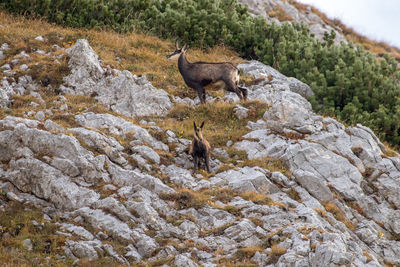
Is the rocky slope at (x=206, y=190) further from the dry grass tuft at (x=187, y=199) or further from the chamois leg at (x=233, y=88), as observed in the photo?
the chamois leg at (x=233, y=88)

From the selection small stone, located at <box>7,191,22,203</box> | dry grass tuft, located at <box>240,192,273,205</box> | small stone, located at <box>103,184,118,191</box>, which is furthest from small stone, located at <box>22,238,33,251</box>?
dry grass tuft, located at <box>240,192,273,205</box>

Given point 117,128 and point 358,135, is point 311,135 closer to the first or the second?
point 358,135

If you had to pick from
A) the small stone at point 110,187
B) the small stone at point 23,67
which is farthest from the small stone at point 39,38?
the small stone at point 110,187

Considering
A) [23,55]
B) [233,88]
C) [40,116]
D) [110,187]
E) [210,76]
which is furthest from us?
[23,55]

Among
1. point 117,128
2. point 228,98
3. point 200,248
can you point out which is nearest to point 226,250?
point 200,248

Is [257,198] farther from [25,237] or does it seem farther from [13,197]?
[13,197]

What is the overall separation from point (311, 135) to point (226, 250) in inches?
315

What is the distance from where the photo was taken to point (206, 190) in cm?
1537

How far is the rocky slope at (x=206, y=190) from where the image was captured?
12492 mm

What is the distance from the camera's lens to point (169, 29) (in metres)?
30.9

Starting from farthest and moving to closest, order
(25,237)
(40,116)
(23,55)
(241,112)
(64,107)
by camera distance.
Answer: (23,55), (241,112), (64,107), (40,116), (25,237)

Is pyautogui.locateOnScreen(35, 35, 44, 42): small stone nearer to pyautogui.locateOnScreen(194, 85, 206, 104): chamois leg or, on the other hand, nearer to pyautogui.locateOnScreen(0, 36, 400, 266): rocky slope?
pyautogui.locateOnScreen(0, 36, 400, 266): rocky slope

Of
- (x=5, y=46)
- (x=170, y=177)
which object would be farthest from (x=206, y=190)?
(x=5, y=46)

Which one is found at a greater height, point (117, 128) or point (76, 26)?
point (117, 128)
